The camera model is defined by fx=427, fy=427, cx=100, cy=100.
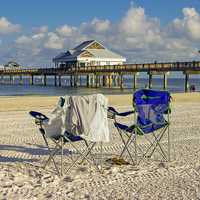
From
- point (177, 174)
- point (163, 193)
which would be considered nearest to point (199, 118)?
point (177, 174)

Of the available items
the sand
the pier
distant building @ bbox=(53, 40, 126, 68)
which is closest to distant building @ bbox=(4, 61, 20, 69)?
the pier

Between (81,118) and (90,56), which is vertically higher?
(90,56)

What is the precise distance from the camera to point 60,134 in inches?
185

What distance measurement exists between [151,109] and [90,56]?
5524 cm

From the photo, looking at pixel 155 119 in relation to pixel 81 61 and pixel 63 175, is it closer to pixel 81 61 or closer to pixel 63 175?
pixel 63 175

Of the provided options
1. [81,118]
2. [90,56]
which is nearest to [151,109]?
[81,118]

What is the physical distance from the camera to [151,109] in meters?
5.34

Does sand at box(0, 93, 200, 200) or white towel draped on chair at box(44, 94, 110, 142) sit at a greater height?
white towel draped on chair at box(44, 94, 110, 142)

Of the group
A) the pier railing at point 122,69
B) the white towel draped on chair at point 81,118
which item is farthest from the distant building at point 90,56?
the white towel draped on chair at point 81,118

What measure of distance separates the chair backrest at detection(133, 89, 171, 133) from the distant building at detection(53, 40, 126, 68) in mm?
53792

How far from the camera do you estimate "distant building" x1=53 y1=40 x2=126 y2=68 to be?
196ft

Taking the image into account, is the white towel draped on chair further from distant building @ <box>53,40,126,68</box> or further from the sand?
distant building @ <box>53,40,126,68</box>

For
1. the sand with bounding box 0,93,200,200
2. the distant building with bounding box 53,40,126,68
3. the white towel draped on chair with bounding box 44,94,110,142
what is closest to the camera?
the sand with bounding box 0,93,200,200

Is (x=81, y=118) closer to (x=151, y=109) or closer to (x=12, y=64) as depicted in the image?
(x=151, y=109)
